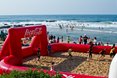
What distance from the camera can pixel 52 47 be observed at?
939 inches

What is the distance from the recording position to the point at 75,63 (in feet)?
63.9

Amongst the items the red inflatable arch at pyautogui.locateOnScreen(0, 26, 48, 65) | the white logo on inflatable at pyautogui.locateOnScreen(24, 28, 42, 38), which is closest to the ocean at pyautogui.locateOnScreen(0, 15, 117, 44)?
the white logo on inflatable at pyautogui.locateOnScreen(24, 28, 42, 38)

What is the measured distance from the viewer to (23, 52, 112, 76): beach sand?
56.6ft

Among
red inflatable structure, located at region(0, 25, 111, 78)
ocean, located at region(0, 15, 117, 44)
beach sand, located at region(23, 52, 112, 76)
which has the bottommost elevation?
ocean, located at region(0, 15, 117, 44)

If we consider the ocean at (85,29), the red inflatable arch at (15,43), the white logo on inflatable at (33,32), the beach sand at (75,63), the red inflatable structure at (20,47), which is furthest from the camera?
the ocean at (85,29)

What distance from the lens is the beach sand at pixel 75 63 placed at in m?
17.2

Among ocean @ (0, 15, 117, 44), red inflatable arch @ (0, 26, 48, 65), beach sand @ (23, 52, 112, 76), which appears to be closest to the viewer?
beach sand @ (23, 52, 112, 76)

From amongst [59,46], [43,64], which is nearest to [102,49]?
[59,46]

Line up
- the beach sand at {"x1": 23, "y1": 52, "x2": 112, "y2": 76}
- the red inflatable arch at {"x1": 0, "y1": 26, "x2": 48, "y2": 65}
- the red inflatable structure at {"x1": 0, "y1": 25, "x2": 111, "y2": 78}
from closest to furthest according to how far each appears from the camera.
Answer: the beach sand at {"x1": 23, "y1": 52, "x2": 112, "y2": 76}
the red inflatable structure at {"x1": 0, "y1": 25, "x2": 111, "y2": 78}
the red inflatable arch at {"x1": 0, "y1": 26, "x2": 48, "y2": 65}

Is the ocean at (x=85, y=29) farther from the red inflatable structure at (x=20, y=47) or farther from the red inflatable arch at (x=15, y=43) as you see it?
the red inflatable arch at (x=15, y=43)

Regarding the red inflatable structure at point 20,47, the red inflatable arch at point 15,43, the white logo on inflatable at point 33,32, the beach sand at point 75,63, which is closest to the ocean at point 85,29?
the red inflatable structure at point 20,47

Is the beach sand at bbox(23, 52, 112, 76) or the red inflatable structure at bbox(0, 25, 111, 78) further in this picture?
the red inflatable structure at bbox(0, 25, 111, 78)

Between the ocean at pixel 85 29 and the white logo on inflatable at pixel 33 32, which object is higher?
the white logo on inflatable at pixel 33 32

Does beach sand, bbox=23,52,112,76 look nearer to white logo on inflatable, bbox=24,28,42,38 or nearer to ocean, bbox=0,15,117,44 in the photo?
white logo on inflatable, bbox=24,28,42,38
